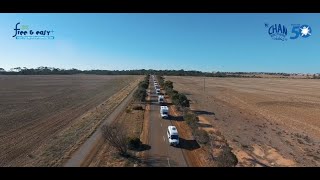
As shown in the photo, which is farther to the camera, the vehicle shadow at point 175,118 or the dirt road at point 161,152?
the vehicle shadow at point 175,118

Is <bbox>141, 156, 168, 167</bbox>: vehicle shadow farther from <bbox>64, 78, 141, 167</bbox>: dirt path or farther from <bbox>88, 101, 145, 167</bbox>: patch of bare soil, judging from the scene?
<bbox>64, 78, 141, 167</bbox>: dirt path

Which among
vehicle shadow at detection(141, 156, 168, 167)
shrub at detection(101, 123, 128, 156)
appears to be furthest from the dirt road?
shrub at detection(101, 123, 128, 156)

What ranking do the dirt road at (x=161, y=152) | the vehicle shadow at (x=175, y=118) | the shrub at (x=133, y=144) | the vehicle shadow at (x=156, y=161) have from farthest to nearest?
the vehicle shadow at (x=175, y=118) → the shrub at (x=133, y=144) → the dirt road at (x=161, y=152) → the vehicle shadow at (x=156, y=161)

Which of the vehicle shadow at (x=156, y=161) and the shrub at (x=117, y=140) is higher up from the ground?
the shrub at (x=117, y=140)

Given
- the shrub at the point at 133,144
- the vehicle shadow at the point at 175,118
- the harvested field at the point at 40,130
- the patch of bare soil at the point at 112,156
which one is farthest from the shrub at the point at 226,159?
the vehicle shadow at the point at 175,118

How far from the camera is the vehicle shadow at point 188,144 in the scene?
2073 cm

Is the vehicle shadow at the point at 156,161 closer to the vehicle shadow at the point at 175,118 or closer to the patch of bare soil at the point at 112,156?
the patch of bare soil at the point at 112,156

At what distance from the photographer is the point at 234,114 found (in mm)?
36781

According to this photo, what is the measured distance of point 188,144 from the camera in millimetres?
21719

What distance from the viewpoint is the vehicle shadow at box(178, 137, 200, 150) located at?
816 inches

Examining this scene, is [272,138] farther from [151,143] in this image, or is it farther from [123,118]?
[123,118]

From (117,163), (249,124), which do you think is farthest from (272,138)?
(117,163)

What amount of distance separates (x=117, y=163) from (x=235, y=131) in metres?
13.2
